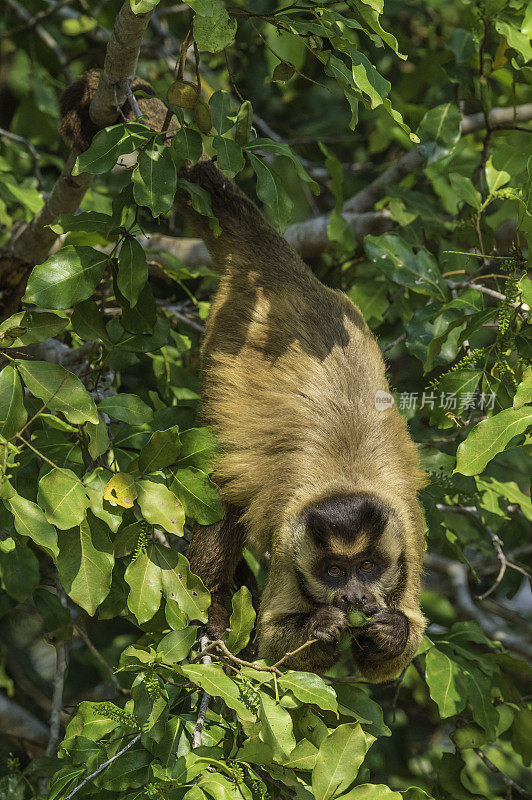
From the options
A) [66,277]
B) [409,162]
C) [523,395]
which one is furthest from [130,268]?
[409,162]

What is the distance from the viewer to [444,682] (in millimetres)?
3305

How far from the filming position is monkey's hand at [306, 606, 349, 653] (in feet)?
10.2

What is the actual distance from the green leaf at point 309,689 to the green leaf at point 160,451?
2.63 feet

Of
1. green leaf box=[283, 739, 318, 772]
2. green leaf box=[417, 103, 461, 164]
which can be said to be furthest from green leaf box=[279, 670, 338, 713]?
green leaf box=[417, 103, 461, 164]

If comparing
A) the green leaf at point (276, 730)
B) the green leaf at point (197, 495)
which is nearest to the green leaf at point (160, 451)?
the green leaf at point (197, 495)

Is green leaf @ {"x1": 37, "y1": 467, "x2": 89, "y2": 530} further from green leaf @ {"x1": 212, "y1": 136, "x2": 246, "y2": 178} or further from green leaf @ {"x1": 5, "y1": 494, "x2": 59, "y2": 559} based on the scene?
green leaf @ {"x1": 212, "y1": 136, "x2": 246, "y2": 178}

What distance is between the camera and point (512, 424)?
2627 mm

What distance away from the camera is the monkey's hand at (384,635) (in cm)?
318

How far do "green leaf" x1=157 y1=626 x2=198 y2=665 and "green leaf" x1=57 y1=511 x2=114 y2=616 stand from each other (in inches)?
9.2

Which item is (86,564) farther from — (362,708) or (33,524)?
(362,708)

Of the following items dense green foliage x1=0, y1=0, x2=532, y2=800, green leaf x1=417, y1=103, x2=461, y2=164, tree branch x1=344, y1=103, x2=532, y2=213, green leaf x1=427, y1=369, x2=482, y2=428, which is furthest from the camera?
tree branch x1=344, y1=103, x2=532, y2=213

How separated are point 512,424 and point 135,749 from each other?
1.55m

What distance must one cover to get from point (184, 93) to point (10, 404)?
1222mm

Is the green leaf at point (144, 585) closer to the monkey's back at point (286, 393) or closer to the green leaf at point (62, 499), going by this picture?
the green leaf at point (62, 499)
